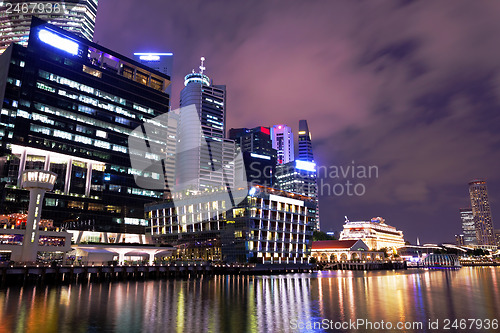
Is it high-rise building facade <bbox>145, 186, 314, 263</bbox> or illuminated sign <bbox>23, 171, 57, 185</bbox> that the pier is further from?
illuminated sign <bbox>23, 171, 57, 185</bbox>

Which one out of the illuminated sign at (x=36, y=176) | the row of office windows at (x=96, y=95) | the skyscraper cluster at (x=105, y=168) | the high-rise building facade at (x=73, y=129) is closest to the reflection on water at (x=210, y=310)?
the illuminated sign at (x=36, y=176)

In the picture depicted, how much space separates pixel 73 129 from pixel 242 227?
271 ft

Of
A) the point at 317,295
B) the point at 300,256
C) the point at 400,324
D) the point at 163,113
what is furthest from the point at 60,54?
the point at 400,324

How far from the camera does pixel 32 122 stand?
422ft

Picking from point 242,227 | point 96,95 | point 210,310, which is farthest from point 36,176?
point 96,95

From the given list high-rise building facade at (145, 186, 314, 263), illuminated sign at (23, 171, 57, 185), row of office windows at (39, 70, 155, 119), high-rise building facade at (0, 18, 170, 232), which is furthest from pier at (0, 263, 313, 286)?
row of office windows at (39, 70, 155, 119)

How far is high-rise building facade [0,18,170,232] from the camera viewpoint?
419 ft

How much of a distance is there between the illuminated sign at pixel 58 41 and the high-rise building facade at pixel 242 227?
74.7m

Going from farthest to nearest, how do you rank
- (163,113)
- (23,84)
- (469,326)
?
1. (163,113)
2. (23,84)
3. (469,326)

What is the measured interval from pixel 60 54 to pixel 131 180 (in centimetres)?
5918

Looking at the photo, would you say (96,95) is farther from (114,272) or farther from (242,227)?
(114,272)

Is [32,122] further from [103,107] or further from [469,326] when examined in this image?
[469,326]

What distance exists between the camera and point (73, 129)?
140 metres

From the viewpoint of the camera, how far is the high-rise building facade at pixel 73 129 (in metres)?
128
